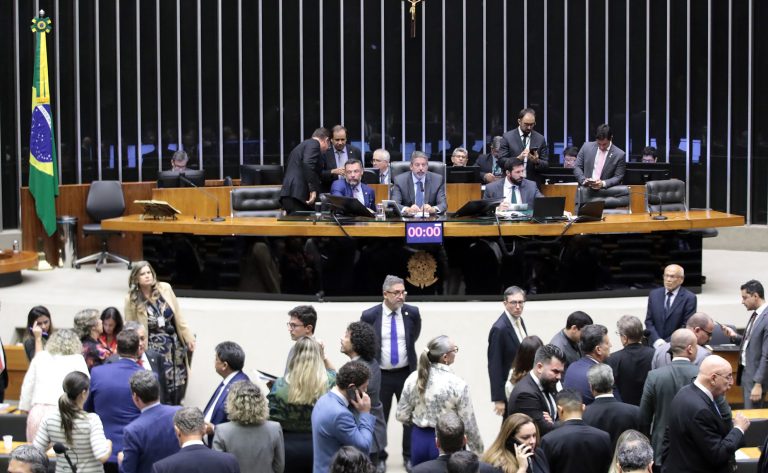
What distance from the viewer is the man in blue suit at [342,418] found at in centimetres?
620

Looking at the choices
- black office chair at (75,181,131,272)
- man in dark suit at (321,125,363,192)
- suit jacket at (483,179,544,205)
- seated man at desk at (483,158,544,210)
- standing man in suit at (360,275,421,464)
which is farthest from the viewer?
black office chair at (75,181,131,272)

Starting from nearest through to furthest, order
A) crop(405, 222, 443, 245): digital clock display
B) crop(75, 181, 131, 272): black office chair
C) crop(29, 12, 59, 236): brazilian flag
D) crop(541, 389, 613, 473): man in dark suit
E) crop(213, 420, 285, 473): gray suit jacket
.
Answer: crop(541, 389, 613, 473): man in dark suit → crop(213, 420, 285, 473): gray suit jacket → crop(405, 222, 443, 245): digital clock display → crop(29, 12, 59, 236): brazilian flag → crop(75, 181, 131, 272): black office chair

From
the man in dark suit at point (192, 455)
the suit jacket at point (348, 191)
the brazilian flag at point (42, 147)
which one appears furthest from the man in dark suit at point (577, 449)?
the brazilian flag at point (42, 147)

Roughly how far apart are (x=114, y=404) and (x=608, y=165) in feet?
25.3

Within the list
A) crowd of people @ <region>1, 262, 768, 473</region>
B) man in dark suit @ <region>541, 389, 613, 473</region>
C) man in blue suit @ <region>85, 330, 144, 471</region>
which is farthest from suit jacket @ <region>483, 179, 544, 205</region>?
man in dark suit @ <region>541, 389, 613, 473</region>

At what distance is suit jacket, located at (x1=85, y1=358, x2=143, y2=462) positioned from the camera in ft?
22.4

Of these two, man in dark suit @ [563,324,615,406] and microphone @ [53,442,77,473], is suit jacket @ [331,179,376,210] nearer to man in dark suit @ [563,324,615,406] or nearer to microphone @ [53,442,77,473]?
man in dark suit @ [563,324,615,406]

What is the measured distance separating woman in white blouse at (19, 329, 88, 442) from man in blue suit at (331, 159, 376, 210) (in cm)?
497

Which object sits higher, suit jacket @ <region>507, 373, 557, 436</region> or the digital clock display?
the digital clock display

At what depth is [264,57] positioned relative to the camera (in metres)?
17.8

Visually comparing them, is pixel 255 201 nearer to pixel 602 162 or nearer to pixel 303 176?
pixel 303 176

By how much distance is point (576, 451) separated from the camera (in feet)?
19.6

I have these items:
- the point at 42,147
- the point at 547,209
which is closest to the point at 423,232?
the point at 547,209

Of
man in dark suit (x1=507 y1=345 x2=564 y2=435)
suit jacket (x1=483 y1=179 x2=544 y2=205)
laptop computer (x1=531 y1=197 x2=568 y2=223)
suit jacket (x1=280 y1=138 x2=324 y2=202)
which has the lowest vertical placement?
man in dark suit (x1=507 y1=345 x2=564 y2=435)
